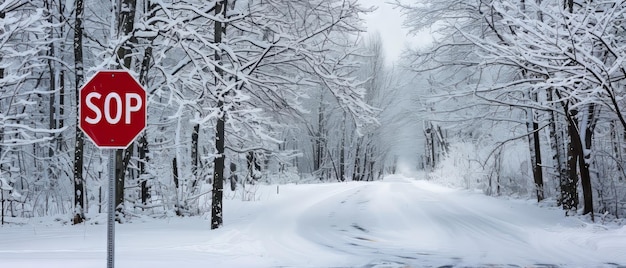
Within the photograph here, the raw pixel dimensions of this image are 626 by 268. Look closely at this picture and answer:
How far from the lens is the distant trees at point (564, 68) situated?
9.15 metres

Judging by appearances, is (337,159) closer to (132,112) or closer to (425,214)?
(425,214)

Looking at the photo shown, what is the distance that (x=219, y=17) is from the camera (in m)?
10.4

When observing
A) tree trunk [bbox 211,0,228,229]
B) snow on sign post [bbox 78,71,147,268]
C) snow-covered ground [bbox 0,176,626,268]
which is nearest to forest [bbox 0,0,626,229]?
tree trunk [bbox 211,0,228,229]

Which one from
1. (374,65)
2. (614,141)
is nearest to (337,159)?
(374,65)

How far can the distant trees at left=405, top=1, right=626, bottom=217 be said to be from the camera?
9148mm

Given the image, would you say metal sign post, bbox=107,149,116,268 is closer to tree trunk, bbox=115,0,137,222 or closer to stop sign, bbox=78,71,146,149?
stop sign, bbox=78,71,146,149

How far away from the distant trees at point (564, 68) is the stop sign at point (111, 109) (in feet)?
20.9

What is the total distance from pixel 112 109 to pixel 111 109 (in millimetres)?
13

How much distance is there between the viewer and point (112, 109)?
5.27m

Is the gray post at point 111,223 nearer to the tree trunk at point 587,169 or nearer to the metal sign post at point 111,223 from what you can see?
the metal sign post at point 111,223

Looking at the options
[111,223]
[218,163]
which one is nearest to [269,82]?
[218,163]

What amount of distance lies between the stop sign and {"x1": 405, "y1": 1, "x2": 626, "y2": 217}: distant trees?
6371mm

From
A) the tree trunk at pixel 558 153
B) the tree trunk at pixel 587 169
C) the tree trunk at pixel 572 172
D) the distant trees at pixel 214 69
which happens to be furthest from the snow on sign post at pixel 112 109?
the tree trunk at pixel 558 153

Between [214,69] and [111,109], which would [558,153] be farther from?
[111,109]
